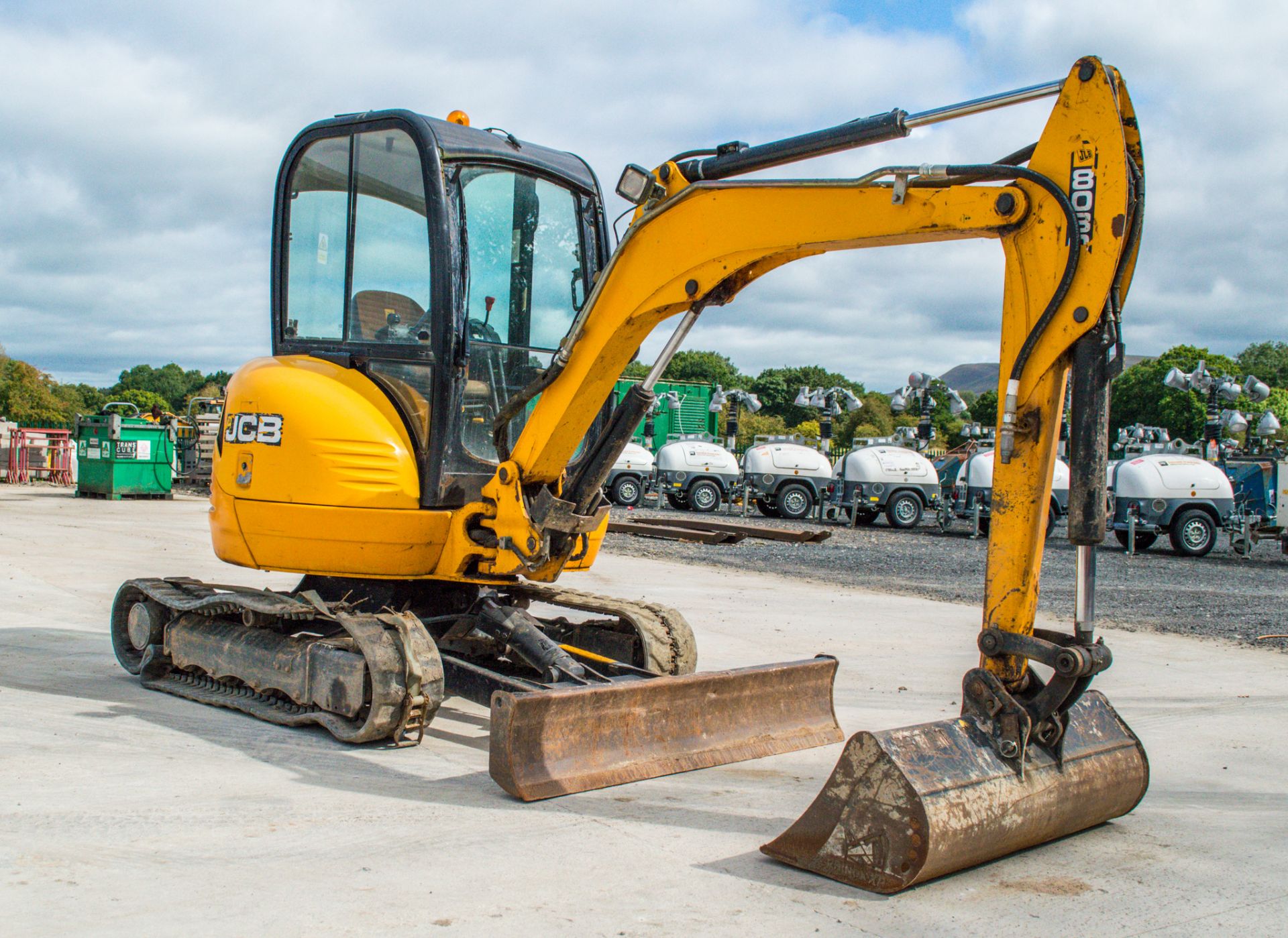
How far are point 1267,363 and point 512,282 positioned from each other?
9905 centimetres

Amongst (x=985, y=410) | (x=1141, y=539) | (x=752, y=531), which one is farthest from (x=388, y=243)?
(x=985, y=410)

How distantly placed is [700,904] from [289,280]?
4530 millimetres

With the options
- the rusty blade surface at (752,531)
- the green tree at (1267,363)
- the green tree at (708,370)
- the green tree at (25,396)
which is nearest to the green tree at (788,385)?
the green tree at (708,370)

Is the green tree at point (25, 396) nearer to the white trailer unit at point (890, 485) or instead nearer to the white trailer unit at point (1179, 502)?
the white trailer unit at point (890, 485)

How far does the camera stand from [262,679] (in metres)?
6.02

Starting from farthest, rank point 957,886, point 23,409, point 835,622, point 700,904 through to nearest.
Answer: point 23,409 → point 835,622 → point 957,886 → point 700,904

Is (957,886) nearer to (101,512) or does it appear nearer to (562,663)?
(562,663)

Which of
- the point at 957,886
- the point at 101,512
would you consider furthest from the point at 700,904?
the point at 101,512

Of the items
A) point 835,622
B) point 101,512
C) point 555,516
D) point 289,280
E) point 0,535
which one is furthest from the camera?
point 101,512

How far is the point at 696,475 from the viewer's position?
28703 millimetres

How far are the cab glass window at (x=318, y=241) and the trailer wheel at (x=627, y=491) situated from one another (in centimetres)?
2216

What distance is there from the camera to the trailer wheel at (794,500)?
27.6 m

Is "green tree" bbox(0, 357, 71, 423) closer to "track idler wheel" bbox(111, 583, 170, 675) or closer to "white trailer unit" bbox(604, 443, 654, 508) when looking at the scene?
"white trailer unit" bbox(604, 443, 654, 508)

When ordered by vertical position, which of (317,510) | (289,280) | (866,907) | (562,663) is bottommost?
(866,907)
